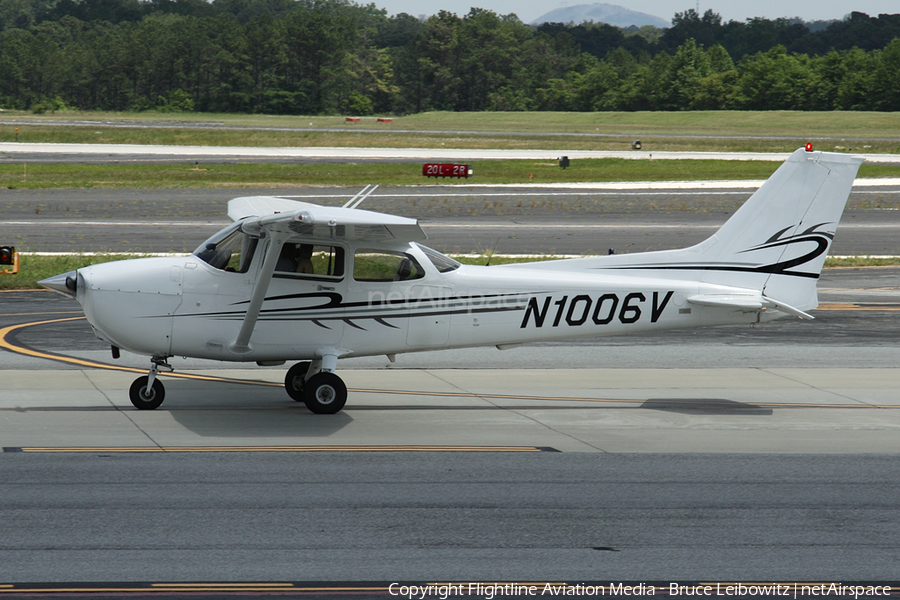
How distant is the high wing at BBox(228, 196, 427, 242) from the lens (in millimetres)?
10055

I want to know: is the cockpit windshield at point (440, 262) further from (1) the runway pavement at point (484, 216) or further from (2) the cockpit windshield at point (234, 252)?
(1) the runway pavement at point (484, 216)

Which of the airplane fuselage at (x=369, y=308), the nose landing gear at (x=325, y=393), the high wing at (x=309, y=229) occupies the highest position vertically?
the high wing at (x=309, y=229)

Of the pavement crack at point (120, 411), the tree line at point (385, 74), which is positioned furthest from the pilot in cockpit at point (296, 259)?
the tree line at point (385, 74)

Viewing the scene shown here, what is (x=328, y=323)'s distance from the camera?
38.4 feet

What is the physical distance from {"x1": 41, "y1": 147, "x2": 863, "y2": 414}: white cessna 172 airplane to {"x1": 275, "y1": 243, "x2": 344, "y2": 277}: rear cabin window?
1cm

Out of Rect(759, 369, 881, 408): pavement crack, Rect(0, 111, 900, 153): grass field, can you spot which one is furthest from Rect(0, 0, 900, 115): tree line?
Rect(759, 369, 881, 408): pavement crack

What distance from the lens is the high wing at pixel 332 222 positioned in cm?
1005

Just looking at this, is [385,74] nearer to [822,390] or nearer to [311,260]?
[822,390]

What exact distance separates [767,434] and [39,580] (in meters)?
8.06

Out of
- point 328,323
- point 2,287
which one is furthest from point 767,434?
point 2,287

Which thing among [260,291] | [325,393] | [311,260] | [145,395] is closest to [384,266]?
[311,260]

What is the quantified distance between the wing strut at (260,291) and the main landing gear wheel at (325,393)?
0.90 m

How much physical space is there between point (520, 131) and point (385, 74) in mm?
58840

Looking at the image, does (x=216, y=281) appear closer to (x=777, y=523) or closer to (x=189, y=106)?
(x=777, y=523)
